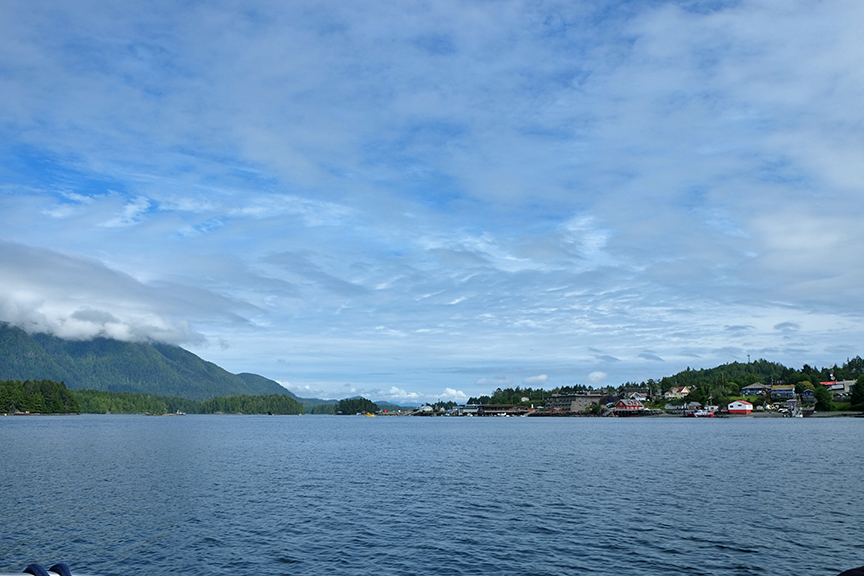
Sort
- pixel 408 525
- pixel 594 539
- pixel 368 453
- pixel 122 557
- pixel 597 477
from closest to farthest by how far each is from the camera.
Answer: pixel 122 557 → pixel 594 539 → pixel 408 525 → pixel 597 477 → pixel 368 453

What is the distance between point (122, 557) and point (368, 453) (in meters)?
71.0

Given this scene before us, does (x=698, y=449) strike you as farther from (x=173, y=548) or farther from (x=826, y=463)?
(x=173, y=548)

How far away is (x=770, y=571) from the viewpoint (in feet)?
103

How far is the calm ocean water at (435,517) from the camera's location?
33.5 metres

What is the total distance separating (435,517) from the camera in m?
45.3

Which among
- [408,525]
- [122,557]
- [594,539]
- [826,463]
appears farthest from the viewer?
[826,463]

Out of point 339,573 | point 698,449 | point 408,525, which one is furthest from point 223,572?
point 698,449

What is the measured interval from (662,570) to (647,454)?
70.3m

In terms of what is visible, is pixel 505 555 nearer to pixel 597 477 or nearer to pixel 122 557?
pixel 122 557

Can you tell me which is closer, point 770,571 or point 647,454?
point 770,571

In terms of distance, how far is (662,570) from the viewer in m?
31.6

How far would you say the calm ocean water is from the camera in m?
33.5

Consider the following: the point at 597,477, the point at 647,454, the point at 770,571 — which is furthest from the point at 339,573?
the point at 647,454

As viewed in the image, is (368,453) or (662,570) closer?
(662,570)
